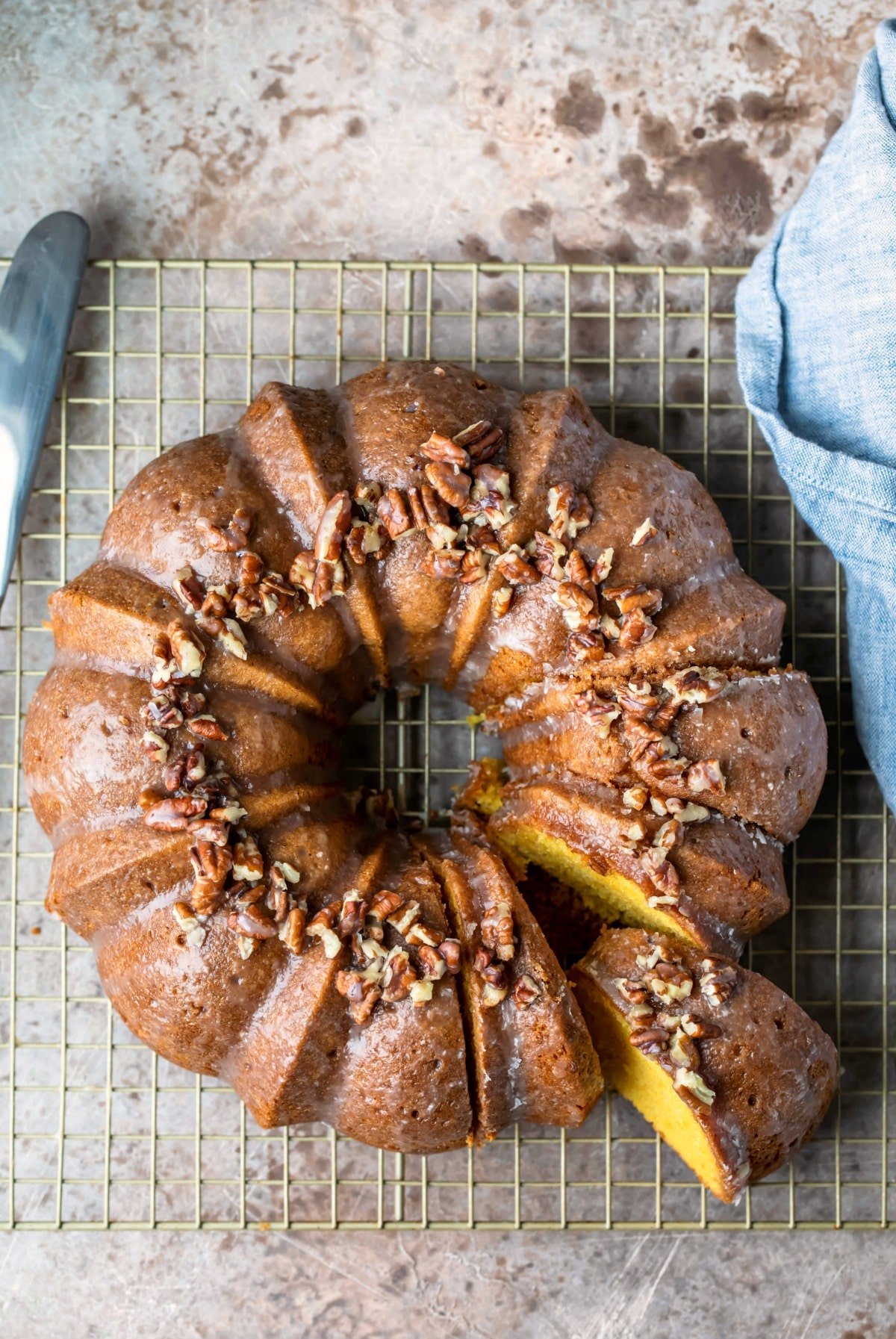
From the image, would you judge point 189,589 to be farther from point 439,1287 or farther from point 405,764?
point 439,1287

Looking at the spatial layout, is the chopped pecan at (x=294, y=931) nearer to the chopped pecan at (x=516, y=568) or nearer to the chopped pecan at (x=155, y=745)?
the chopped pecan at (x=155, y=745)

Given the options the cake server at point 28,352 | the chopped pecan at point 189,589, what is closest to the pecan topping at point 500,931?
the chopped pecan at point 189,589

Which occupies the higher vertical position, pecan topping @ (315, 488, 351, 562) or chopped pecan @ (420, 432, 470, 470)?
chopped pecan @ (420, 432, 470, 470)

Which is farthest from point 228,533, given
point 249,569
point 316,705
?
point 316,705

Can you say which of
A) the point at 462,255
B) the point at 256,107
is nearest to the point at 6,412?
the point at 256,107

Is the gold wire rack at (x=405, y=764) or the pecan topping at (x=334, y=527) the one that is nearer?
the pecan topping at (x=334, y=527)

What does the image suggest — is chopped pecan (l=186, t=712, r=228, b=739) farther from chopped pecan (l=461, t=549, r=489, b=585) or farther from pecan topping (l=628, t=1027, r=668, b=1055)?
pecan topping (l=628, t=1027, r=668, b=1055)

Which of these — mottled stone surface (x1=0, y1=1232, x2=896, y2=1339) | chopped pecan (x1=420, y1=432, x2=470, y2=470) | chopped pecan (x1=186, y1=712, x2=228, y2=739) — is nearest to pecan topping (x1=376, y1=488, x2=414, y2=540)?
chopped pecan (x1=420, y1=432, x2=470, y2=470)
